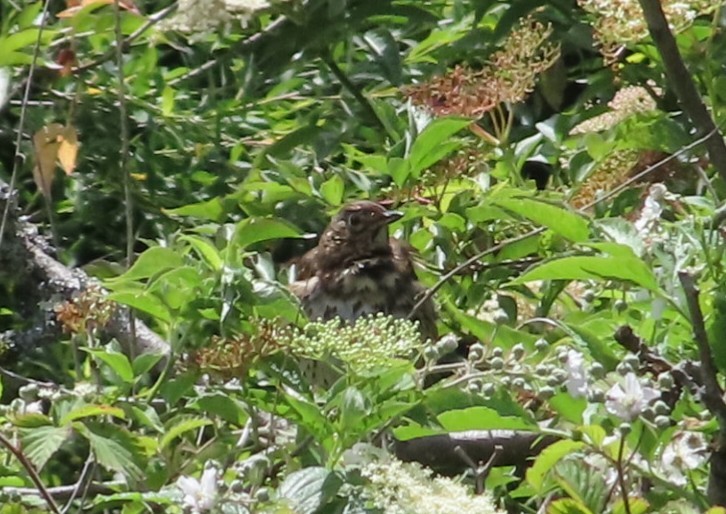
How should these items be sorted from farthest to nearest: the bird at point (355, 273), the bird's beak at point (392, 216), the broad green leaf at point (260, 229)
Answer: the bird at point (355, 273) → the bird's beak at point (392, 216) → the broad green leaf at point (260, 229)

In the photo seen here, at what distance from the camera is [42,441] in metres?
1.30

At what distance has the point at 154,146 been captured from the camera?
258 cm

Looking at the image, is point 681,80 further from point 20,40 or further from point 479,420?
point 20,40

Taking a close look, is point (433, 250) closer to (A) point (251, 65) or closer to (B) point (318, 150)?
(B) point (318, 150)

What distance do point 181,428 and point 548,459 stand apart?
1.11ft

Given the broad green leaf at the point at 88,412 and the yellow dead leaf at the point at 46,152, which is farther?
the yellow dead leaf at the point at 46,152

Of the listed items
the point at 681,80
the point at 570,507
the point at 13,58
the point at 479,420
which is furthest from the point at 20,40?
the point at 570,507

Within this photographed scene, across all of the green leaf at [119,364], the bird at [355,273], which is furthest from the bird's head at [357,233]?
the green leaf at [119,364]

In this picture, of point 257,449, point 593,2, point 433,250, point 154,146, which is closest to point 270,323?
point 257,449

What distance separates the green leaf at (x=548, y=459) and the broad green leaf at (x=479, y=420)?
0.03 m

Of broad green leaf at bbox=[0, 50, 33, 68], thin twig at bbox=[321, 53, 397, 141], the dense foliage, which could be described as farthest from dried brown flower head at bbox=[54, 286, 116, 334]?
thin twig at bbox=[321, 53, 397, 141]

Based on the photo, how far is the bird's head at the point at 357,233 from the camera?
2248 mm

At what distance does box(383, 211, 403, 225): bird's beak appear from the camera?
6.75 feet

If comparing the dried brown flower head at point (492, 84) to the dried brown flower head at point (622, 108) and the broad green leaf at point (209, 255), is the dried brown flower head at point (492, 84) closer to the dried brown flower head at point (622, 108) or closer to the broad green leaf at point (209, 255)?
the dried brown flower head at point (622, 108)
